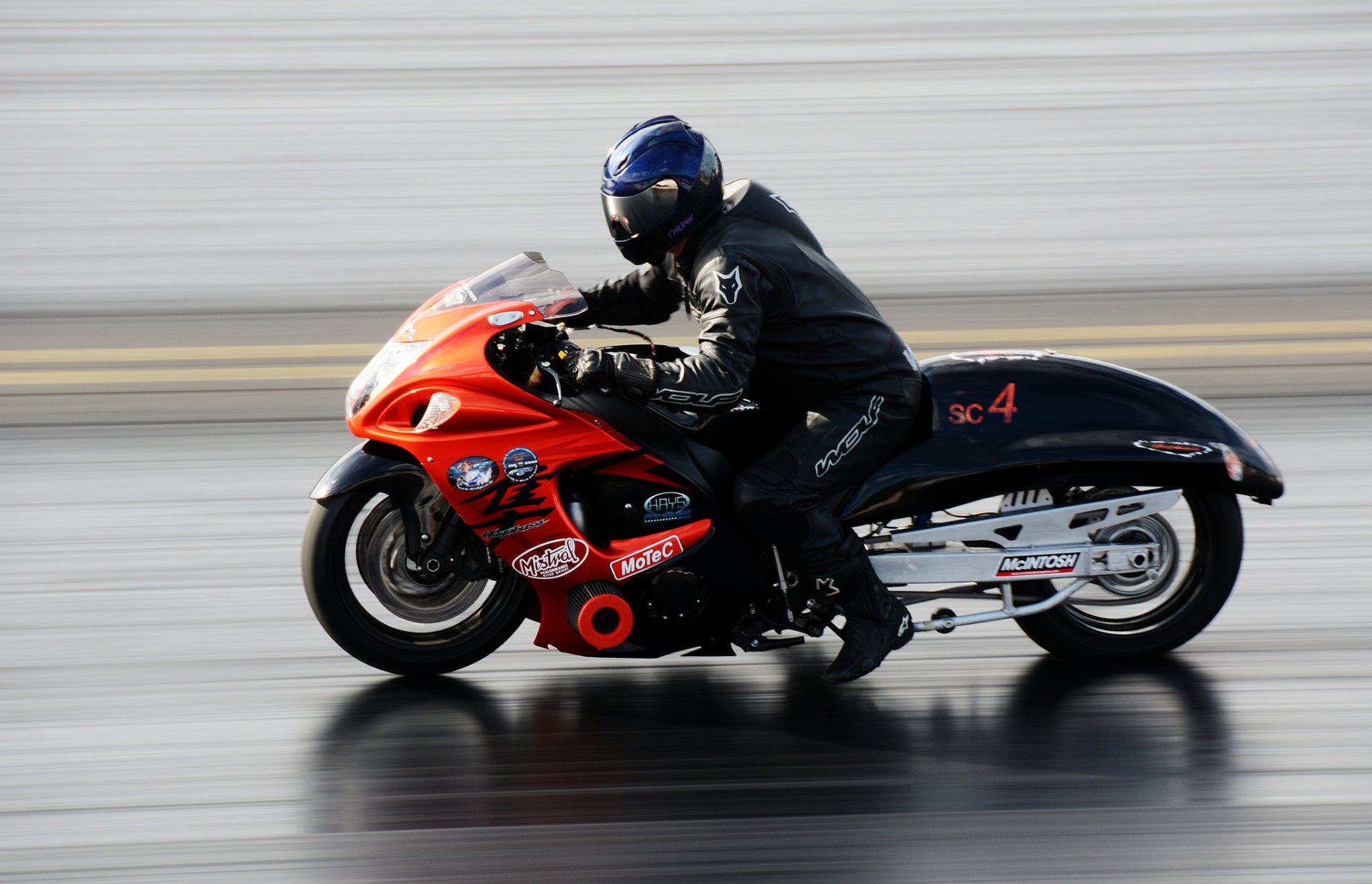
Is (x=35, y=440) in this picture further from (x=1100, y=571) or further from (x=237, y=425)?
(x=1100, y=571)

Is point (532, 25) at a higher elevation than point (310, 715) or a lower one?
higher

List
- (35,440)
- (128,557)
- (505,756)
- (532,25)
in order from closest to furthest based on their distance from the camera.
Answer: (505,756), (128,557), (35,440), (532,25)

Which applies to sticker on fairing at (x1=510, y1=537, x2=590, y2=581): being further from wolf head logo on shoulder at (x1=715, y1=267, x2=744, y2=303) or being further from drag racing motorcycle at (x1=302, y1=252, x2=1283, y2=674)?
wolf head logo on shoulder at (x1=715, y1=267, x2=744, y2=303)

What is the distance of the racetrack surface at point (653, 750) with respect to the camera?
4227 millimetres

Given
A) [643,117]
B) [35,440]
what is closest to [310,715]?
[35,440]

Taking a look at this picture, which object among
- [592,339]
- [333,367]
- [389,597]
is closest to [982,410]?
[389,597]

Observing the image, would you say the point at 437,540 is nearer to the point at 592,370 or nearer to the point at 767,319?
the point at 592,370

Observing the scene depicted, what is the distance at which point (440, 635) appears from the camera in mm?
5246

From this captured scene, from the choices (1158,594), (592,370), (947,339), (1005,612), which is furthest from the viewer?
(947,339)

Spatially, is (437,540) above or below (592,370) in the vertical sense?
below

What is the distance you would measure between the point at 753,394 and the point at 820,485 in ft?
1.42

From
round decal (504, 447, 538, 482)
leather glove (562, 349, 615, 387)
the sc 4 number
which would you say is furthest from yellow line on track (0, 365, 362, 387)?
the sc 4 number

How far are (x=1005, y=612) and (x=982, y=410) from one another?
68cm

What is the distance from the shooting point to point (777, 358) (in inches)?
197
